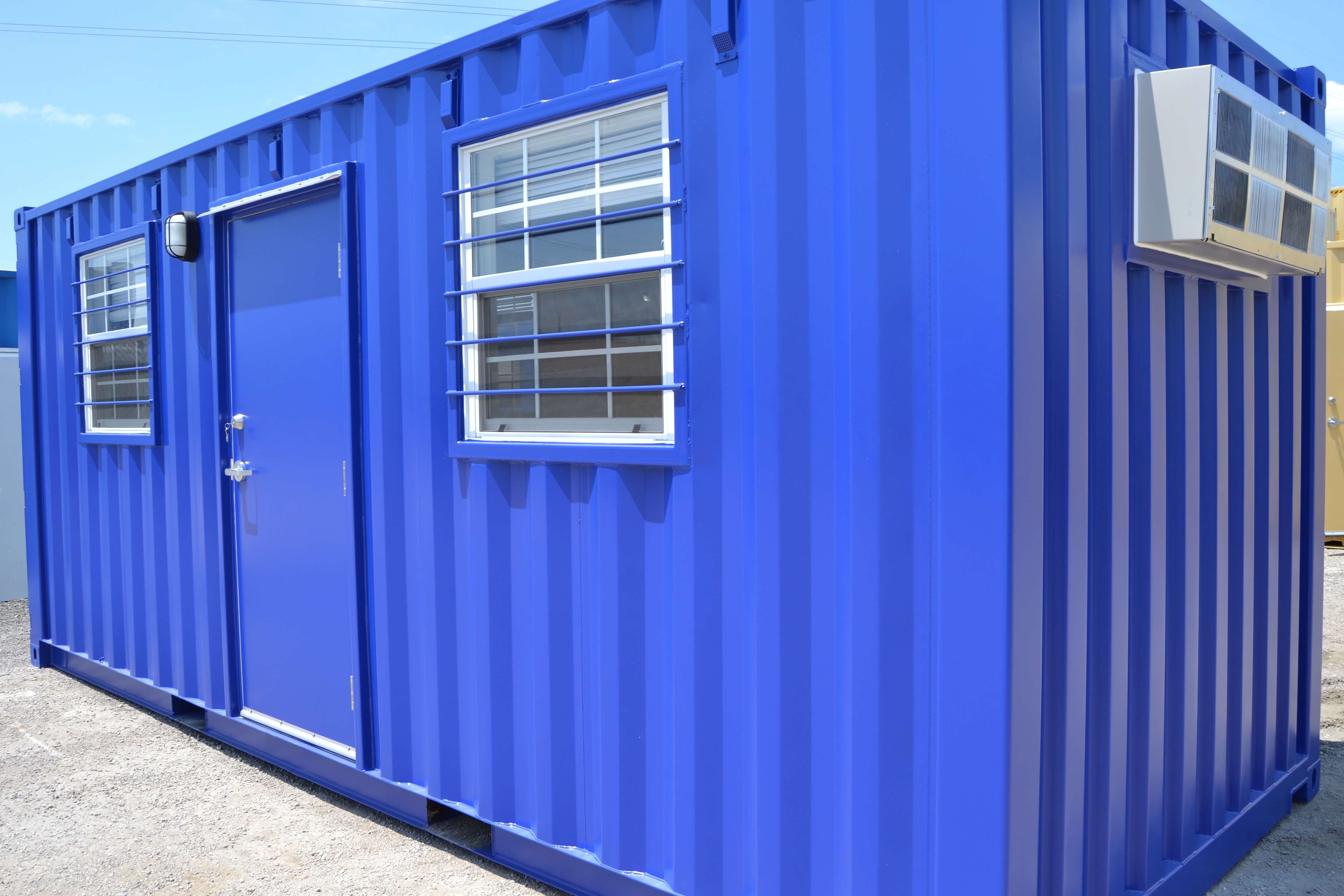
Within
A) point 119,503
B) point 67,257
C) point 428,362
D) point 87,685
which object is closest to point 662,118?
point 428,362

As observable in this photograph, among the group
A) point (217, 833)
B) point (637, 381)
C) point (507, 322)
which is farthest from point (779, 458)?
point (217, 833)

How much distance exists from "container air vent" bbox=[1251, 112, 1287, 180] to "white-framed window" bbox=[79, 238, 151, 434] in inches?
191

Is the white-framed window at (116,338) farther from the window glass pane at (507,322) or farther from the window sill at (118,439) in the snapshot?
the window glass pane at (507,322)

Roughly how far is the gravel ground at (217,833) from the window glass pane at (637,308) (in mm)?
1821

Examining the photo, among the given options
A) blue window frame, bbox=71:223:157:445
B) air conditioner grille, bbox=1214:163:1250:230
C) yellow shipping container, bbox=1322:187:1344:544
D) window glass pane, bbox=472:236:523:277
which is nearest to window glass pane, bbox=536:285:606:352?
window glass pane, bbox=472:236:523:277

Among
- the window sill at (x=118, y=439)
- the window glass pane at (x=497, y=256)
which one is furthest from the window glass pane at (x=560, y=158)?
the window sill at (x=118, y=439)

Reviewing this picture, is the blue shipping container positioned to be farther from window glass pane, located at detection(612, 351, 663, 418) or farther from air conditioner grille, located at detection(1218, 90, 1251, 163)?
air conditioner grille, located at detection(1218, 90, 1251, 163)

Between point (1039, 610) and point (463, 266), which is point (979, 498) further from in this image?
point (463, 266)

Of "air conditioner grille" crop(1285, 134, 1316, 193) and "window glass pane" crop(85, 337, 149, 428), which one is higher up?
"air conditioner grille" crop(1285, 134, 1316, 193)

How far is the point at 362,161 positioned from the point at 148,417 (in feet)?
7.61

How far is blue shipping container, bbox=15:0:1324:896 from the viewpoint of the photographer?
2.27m

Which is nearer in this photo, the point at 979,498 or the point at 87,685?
the point at 979,498

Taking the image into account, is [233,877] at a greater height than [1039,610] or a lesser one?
lesser

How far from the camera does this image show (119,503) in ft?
17.6
